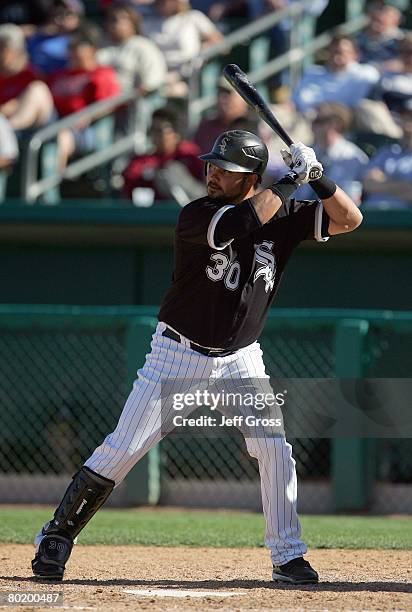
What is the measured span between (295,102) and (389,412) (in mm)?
3567

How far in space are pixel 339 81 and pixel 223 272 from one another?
563 cm

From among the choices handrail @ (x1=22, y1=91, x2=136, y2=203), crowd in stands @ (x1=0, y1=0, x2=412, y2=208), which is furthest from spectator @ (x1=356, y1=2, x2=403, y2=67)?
handrail @ (x1=22, y1=91, x2=136, y2=203)

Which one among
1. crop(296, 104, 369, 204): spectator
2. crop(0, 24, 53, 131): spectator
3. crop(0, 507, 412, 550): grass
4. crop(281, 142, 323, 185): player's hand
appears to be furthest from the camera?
crop(0, 24, 53, 131): spectator

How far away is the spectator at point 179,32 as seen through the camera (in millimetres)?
11125

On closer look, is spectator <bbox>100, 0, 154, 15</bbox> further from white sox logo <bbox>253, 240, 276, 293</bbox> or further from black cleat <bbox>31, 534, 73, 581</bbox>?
black cleat <bbox>31, 534, 73, 581</bbox>

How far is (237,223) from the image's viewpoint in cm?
459

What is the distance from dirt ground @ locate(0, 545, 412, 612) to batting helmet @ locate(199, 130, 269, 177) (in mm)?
1703

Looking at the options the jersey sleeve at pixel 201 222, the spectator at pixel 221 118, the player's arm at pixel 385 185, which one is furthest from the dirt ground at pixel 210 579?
the spectator at pixel 221 118

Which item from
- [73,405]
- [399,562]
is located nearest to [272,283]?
[399,562]

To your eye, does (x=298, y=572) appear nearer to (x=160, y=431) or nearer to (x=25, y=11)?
(x=160, y=431)

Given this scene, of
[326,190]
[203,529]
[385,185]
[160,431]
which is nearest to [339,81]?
[385,185]

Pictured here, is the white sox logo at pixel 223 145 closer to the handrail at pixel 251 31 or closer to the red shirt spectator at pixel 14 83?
the handrail at pixel 251 31

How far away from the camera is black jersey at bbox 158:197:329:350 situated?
4.83 meters

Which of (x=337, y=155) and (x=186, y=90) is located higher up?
(x=186, y=90)
